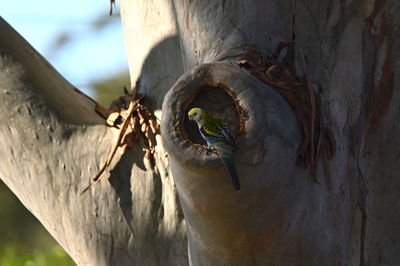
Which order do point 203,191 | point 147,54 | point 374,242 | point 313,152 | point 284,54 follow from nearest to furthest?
point 203,191
point 313,152
point 284,54
point 374,242
point 147,54

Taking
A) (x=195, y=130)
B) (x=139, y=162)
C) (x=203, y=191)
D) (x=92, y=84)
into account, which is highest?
(x=195, y=130)

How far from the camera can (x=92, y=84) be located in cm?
646

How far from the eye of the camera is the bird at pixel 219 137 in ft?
3.20

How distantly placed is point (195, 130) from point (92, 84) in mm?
5548

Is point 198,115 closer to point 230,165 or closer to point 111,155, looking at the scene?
point 230,165

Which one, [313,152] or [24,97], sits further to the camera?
[24,97]

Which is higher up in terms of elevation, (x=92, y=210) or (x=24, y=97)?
(x=24, y=97)

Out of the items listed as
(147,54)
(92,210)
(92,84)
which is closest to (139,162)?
(92,210)

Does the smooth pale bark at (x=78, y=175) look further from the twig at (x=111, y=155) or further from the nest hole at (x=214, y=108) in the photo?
the nest hole at (x=214, y=108)

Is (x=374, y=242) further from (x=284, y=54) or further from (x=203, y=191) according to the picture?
(x=203, y=191)

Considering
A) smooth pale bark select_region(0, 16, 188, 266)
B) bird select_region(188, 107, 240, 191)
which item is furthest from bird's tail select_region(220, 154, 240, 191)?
smooth pale bark select_region(0, 16, 188, 266)

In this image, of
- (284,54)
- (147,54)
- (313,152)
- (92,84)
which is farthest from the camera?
(92,84)

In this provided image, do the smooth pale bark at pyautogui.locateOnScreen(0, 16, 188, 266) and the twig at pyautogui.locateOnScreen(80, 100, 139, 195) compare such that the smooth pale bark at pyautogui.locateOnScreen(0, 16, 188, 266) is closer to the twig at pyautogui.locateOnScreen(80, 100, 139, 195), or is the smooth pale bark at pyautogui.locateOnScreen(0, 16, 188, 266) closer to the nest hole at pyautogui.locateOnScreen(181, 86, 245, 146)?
the twig at pyautogui.locateOnScreen(80, 100, 139, 195)

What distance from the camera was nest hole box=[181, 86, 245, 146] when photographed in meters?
1.04
